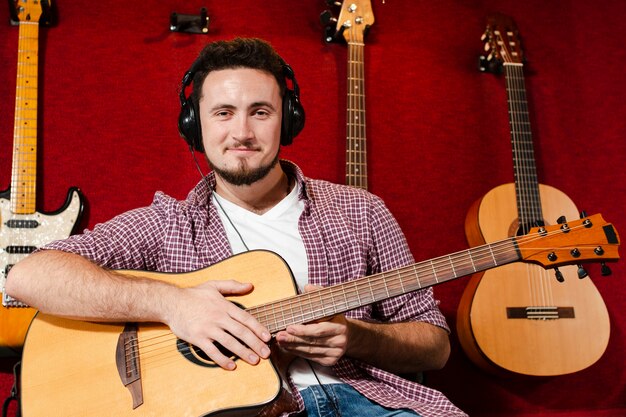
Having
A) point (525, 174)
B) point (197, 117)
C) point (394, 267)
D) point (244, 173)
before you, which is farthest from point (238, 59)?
point (525, 174)

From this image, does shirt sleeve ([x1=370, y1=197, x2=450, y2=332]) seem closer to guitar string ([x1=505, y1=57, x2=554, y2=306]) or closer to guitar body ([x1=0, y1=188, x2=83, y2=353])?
guitar string ([x1=505, y1=57, x2=554, y2=306])

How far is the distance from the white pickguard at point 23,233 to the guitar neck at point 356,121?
1.07m

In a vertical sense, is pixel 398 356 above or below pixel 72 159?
below

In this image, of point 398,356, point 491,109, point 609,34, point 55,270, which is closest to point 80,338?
point 55,270

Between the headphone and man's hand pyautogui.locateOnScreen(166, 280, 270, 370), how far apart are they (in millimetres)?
596

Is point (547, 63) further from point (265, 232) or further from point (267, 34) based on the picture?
point (265, 232)

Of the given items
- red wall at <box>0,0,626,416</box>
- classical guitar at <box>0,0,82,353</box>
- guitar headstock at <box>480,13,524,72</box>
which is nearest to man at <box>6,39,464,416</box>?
classical guitar at <box>0,0,82,353</box>

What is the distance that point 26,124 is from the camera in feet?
6.88

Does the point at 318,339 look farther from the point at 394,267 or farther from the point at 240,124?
the point at 240,124

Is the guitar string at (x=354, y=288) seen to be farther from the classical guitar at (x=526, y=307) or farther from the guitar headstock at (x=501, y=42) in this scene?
the guitar headstock at (x=501, y=42)

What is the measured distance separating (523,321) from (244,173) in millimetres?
1223

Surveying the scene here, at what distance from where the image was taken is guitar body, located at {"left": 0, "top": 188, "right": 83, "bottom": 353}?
190 cm

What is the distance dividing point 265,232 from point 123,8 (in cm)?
128

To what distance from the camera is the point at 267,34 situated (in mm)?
2477
